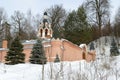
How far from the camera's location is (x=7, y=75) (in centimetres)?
1169

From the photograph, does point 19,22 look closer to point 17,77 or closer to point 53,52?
point 53,52

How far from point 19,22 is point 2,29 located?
3.83 meters

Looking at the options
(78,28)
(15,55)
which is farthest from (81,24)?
(15,55)

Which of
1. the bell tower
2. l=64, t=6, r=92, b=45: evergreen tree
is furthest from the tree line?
the bell tower

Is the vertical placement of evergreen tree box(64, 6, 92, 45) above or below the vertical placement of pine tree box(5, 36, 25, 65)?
above

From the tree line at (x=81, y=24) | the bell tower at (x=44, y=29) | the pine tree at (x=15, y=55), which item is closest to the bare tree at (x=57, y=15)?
the tree line at (x=81, y=24)

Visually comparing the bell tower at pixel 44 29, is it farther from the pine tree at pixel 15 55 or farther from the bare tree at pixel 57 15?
the bare tree at pixel 57 15

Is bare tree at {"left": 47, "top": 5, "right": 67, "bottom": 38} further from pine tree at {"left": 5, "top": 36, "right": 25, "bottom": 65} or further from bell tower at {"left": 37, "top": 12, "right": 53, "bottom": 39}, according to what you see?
bell tower at {"left": 37, "top": 12, "right": 53, "bottom": 39}

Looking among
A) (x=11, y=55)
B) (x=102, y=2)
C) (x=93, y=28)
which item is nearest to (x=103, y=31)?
(x=93, y=28)

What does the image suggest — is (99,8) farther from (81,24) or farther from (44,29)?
(44,29)

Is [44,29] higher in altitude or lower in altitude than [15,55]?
higher

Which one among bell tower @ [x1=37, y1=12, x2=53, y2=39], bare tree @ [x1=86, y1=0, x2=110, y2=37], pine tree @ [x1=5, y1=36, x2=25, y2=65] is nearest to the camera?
bell tower @ [x1=37, y1=12, x2=53, y2=39]

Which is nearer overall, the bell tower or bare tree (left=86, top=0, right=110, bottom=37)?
the bell tower

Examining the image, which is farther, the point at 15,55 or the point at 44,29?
the point at 15,55
